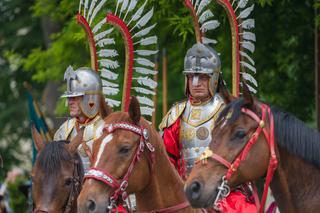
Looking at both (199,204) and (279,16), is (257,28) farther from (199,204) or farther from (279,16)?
(199,204)

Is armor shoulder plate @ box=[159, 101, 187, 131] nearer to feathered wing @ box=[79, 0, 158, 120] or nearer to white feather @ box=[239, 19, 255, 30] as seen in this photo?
feathered wing @ box=[79, 0, 158, 120]

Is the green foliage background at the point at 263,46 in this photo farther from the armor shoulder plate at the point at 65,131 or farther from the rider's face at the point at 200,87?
the rider's face at the point at 200,87

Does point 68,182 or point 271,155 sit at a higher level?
point 271,155

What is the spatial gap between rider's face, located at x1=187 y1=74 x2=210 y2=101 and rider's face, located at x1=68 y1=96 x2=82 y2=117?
1.58m

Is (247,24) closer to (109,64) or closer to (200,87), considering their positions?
(200,87)

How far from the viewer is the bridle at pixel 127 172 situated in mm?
7707

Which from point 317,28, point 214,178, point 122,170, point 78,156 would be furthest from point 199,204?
point 317,28

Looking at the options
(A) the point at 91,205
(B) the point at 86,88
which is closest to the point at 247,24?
(B) the point at 86,88

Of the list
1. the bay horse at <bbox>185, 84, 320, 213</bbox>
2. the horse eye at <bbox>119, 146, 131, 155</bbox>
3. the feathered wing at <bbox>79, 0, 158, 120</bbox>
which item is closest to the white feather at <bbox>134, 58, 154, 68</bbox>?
the feathered wing at <bbox>79, 0, 158, 120</bbox>

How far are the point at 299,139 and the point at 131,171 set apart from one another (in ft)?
4.74

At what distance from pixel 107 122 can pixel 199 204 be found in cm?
130

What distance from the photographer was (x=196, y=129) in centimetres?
938

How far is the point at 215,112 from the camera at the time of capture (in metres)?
9.39

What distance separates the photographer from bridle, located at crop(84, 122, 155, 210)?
771 cm
